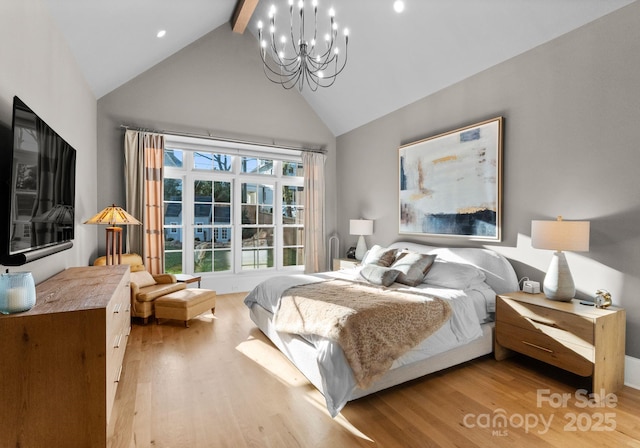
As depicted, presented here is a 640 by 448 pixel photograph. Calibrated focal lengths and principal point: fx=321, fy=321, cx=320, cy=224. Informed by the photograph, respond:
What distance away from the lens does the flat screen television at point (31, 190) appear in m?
1.57

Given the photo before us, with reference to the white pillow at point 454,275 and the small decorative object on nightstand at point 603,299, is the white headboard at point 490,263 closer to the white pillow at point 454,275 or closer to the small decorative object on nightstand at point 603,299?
the white pillow at point 454,275

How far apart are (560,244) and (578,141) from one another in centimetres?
98

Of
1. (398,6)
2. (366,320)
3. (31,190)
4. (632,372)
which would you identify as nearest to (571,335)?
(632,372)

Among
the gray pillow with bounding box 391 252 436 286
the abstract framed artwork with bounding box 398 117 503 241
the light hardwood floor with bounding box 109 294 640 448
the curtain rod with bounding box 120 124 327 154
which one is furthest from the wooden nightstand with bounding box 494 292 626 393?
the curtain rod with bounding box 120 124 327 154

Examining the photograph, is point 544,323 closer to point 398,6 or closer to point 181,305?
point 398,6

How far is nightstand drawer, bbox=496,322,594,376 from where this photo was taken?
226cm

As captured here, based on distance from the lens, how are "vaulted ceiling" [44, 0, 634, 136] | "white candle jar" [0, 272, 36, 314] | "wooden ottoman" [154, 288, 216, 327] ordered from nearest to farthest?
"white candle jar" [0, 272, 36, 314] → "vaulted ceiling" [44, 0, 634, 136] → "wooden ottoman" [154, 288, 216, 327]

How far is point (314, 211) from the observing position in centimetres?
583

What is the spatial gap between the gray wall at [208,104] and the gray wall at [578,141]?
277cm

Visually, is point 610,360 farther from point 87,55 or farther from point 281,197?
point 87,55

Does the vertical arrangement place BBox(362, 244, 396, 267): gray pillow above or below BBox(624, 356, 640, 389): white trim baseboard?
above

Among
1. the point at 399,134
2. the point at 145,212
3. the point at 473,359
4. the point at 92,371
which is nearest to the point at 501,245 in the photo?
the point at 473,359

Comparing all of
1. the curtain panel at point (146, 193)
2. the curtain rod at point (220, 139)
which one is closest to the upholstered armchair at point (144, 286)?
the curtain panel at point (146, 193)

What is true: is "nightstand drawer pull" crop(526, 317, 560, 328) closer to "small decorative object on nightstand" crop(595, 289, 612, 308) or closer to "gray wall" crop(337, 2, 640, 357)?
"small decorative object on nightstand" crop(595, 289, 612, 308)
